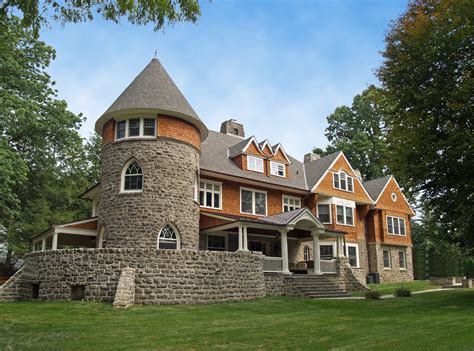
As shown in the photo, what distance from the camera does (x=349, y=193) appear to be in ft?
109

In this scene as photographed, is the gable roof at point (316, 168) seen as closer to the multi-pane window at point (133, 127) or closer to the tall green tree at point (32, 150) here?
the multi-pane window at point (133, 127)

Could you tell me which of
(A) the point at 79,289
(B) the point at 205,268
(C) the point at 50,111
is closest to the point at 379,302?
(B) the point at 205,268

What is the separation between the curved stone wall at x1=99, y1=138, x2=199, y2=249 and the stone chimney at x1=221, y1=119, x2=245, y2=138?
35.8 feet

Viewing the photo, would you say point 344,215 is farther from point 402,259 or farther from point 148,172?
point 148,172

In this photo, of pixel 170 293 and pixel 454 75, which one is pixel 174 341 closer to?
pixel 170 293

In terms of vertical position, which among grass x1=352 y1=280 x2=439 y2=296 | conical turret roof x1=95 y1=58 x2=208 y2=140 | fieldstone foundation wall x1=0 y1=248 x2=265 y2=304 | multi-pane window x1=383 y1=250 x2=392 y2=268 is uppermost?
conical turret roof x1=95 y1=58 x2=208 y2=140

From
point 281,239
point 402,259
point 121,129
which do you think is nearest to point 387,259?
point 402,259

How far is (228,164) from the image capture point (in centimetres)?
2778

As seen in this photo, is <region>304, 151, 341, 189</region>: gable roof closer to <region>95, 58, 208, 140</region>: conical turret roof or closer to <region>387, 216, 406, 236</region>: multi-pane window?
<region>387, 216, 406, 236</region>: multi-pane window

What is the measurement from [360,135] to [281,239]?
28.9m

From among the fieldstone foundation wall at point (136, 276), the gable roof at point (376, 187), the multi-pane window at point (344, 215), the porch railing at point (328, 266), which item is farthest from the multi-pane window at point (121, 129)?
the gable roof at point (376, 187)

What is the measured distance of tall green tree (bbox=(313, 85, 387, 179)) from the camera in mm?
49500

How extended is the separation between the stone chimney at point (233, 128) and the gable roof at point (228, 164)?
1.46 metres

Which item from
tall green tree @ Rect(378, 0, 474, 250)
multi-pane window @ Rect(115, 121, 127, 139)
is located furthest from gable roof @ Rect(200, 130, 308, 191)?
tall green tree @ Rect(378, 0, 474, 250)
